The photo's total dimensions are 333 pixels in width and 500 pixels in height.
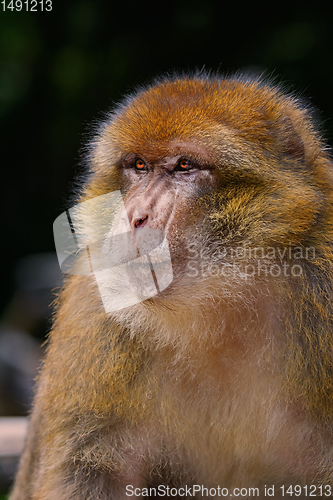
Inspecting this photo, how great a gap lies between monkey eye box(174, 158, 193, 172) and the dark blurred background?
87.6 inches

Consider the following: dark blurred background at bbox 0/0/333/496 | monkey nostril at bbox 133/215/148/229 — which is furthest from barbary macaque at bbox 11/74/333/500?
dark blurred background at bbox 0/0/333/496

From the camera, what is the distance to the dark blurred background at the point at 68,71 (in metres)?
4.67

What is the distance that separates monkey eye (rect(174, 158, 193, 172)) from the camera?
6.96 ft

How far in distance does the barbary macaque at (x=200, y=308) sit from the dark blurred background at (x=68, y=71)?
206 cm

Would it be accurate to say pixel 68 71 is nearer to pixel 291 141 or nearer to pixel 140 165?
pixel 140 165

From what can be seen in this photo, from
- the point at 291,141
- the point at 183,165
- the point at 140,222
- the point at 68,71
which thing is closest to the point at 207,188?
the point at 183,165

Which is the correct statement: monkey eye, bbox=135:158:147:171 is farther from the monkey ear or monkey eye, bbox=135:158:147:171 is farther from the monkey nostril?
the monkey ear

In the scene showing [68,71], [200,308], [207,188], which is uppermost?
[68,71]

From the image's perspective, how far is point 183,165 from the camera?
2135mm

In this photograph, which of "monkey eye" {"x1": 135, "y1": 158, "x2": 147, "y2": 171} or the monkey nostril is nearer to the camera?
the monkey nostril

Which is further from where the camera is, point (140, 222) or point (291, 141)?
point (291, 141)

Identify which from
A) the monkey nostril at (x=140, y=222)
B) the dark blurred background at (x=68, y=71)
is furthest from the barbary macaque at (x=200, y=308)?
the dark blurred background at (x=68, y=71)

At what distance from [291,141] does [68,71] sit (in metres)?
3.98

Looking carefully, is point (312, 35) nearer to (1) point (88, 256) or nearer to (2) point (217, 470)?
(1) point (88, 256)
